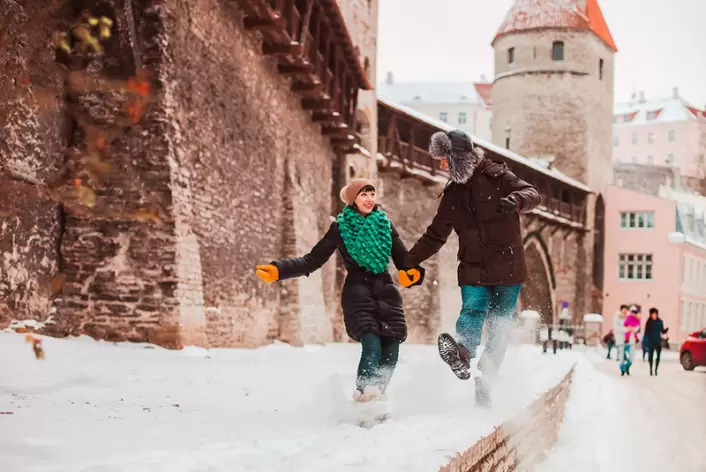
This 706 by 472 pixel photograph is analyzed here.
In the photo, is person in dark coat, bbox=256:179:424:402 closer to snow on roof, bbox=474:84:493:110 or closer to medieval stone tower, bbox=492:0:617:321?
medieval stone tower, bbox=492:0:617:321

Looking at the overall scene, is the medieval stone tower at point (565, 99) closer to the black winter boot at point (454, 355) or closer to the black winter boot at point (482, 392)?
the black winter boot at point (482, 392)

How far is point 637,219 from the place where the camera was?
42.0 meters

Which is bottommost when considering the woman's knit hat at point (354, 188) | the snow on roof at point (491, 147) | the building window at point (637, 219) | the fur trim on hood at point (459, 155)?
the woman's knit hat at point (354, 188)

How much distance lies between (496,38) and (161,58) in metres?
35.5

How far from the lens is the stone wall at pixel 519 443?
3484 millimetres

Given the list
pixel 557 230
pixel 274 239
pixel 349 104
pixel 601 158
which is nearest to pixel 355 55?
pixel 349 104

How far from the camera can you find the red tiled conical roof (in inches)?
1610

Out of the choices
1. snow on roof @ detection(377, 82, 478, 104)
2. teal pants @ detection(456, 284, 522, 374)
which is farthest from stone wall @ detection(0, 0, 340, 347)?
snow on roof @ detection(377, 82, 478, 104)

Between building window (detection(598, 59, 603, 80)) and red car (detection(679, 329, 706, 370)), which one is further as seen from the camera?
building window (detection(598, 59, 603, 80))

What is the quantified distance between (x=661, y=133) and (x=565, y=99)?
38904 mm

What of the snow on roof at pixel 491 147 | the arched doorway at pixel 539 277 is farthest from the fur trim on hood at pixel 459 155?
the arched doorway at pixel 539 277

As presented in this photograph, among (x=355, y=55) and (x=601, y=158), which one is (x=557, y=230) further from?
(x=355, y=55)

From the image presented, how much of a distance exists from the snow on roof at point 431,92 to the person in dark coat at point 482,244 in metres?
66.9

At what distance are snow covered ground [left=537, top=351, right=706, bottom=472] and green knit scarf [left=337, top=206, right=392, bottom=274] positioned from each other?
168 cm
